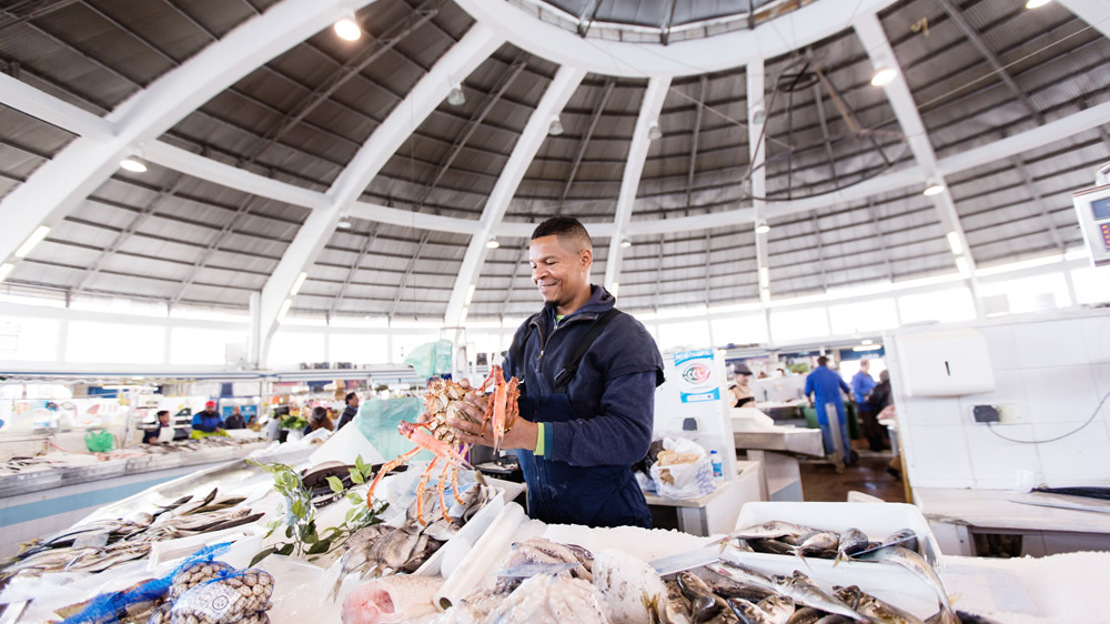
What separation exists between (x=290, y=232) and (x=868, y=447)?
50.2 feet

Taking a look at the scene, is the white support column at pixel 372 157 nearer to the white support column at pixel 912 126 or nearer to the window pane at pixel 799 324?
the white support column at pixel 912 126

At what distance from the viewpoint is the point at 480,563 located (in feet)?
3.87

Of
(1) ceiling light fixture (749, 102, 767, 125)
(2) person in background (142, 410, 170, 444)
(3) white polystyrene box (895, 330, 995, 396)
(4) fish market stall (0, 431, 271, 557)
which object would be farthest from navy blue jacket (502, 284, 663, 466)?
(1) ceiling light fixture (749, 102, 767, 125)

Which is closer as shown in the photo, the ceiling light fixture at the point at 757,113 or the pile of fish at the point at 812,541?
the pile of fish at the point at 812,541

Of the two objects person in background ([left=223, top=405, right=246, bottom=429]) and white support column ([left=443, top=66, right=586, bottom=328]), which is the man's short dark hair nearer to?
white support column ([left=443, top=66, right=586, bottom=328])

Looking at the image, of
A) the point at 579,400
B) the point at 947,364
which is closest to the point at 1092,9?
the point at 947,364

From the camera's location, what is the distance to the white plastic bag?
10.6ft

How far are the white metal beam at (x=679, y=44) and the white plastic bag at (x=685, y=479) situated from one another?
7439 millimetres

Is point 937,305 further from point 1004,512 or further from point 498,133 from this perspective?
point 1004,512

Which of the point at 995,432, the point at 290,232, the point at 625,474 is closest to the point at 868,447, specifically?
the point at 995,432

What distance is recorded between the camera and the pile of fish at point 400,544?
1.24 meters

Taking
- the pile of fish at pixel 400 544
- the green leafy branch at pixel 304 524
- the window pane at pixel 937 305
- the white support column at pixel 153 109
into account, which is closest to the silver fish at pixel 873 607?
the pile of fish at pixel 400 544

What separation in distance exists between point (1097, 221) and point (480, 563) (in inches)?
171

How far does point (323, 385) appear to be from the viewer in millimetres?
14820
